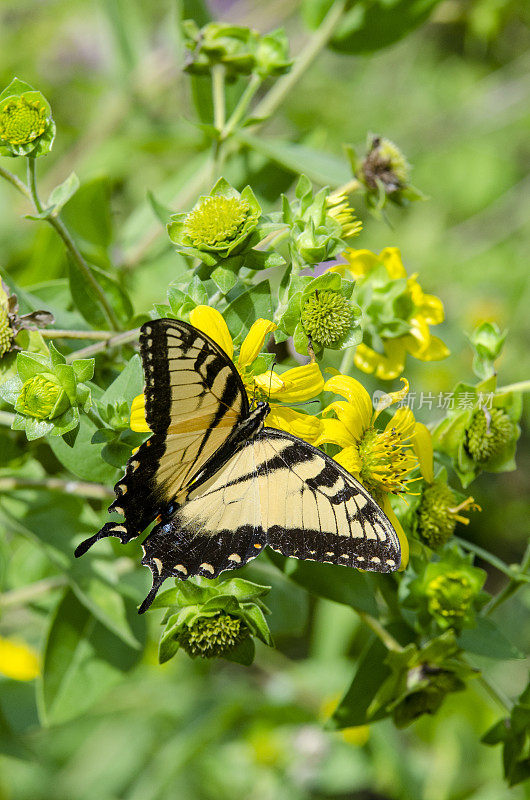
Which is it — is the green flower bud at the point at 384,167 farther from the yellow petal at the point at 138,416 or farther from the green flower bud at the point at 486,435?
the yellow petal at the point at 138,416

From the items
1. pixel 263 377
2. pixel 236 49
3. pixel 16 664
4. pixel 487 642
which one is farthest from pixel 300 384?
pixel 16 664

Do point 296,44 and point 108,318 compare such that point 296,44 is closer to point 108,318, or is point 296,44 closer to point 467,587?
point 108,318

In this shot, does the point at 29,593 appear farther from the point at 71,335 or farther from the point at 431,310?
the point at 431,310

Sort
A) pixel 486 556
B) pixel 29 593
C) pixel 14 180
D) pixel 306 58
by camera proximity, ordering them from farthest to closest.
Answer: pixel 306 58
pixel 29 593
pixel 486 556
pixel 14 180

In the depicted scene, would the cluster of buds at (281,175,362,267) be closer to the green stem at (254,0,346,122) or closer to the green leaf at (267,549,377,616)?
the green leaf at (267,549,377,616)

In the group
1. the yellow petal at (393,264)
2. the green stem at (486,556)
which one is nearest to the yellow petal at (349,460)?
the green stem at (486,556)
